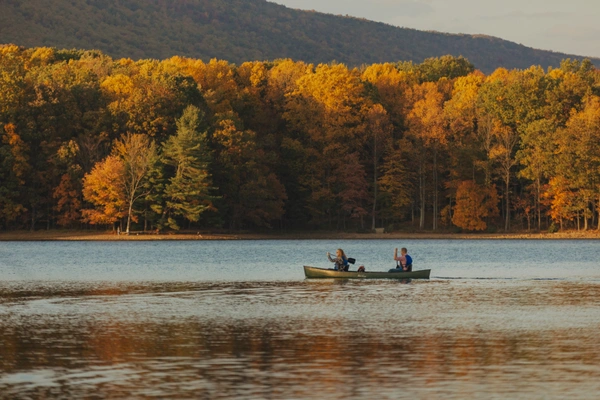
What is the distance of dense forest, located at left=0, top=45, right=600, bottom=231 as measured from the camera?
327 ft

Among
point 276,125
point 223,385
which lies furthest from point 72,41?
point 223,385

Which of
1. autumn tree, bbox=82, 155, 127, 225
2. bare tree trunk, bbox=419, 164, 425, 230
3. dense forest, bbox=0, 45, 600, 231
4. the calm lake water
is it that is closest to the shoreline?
dense forest, bbox=0, 45, 600, 231

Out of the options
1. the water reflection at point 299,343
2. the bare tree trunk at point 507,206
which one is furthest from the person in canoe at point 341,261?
the bare tree trunk at point 507,206

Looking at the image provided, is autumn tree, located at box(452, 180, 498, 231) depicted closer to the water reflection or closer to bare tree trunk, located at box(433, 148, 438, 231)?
bare tree trunk, located at box(433, 148, 438, 231)

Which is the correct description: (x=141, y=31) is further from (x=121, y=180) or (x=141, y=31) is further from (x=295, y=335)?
(x=295, y=335)

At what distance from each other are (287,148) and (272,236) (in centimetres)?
954

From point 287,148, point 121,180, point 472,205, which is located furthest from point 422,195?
point 121,180

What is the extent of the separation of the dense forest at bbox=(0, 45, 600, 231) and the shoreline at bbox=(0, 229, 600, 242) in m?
1.41

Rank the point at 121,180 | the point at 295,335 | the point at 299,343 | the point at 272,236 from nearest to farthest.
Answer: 1. the point at 299,343
2. the point at 295,335
3. the point at 121,180
4. the point at 272,236

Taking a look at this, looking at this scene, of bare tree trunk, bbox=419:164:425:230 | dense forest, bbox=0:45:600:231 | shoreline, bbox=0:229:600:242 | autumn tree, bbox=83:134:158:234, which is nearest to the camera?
autumn tree, bbox=83:134:158:234

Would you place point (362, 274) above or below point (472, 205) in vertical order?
below

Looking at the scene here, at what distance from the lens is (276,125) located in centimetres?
11475

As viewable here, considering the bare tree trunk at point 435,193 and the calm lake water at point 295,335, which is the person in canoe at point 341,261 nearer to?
the calm lake water at point 295,335

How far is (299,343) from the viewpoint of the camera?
25609 mm
